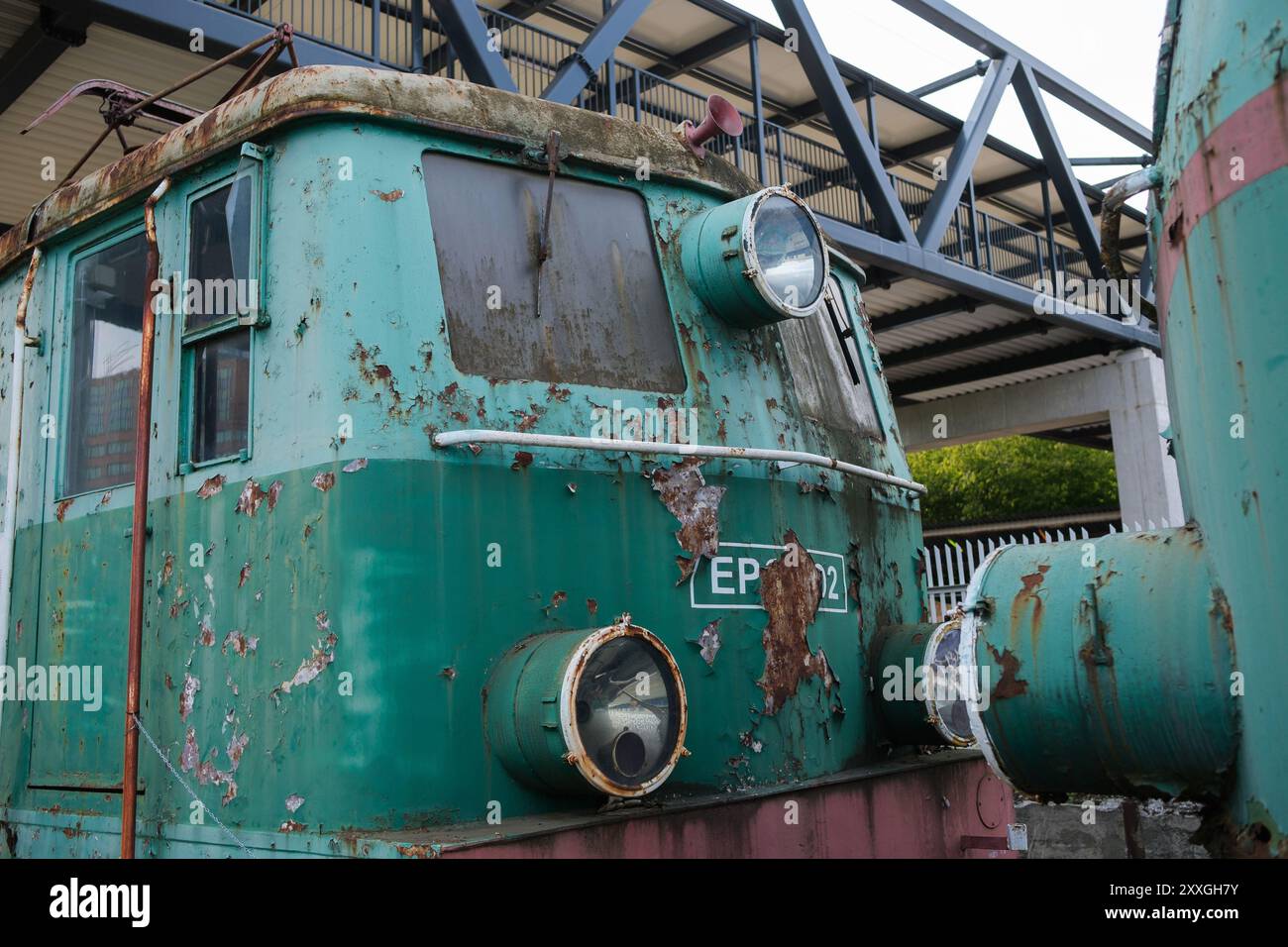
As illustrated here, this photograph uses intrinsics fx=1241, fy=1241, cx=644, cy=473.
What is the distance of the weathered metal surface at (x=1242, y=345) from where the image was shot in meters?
1.74

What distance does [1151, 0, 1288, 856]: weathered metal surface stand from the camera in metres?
1.74

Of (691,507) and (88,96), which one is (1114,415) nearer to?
(88,96)

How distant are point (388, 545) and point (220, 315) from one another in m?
0.86

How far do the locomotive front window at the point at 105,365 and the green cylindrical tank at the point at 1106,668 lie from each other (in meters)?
2.50

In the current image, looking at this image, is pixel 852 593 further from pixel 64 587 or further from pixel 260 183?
pixel 64 587

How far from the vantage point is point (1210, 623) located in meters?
1.90

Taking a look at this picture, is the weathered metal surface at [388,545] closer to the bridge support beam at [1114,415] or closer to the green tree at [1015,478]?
the bridge support beam at [1114,415]

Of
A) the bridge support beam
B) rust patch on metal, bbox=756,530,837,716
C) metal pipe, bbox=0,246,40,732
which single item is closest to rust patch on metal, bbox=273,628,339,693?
rust patch on metal, bbox=756,530,837,716

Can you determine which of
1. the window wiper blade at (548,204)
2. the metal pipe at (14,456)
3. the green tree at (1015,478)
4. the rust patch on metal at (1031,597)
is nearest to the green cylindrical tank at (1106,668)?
the rust patch on metal at (1031,597)

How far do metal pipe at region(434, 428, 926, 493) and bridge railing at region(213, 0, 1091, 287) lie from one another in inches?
173

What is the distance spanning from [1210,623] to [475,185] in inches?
84.3

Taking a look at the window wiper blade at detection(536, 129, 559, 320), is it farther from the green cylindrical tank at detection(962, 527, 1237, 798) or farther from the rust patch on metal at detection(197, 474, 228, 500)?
the green cylindrical tank at detection(962, 527, 1237, 798)

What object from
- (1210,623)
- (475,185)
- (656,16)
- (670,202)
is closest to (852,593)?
(670,202)

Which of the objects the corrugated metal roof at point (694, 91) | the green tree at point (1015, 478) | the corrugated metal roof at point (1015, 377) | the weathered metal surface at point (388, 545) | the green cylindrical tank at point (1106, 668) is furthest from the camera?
the green tree at point (1015, 478)
